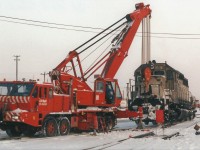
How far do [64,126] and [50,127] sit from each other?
1142 mm

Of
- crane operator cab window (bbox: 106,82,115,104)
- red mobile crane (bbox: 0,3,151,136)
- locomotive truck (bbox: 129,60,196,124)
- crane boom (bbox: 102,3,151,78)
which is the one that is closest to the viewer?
red mobile crane (bbox: 0,3,151,136)

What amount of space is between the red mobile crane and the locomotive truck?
8.07 ft

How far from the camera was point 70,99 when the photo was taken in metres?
20.1

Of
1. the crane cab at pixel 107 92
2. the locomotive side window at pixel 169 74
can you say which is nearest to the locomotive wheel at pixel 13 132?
the crane cab at pixel 107 92

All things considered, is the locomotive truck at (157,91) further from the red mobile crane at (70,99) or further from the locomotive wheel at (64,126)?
the locomotive wheel at (64,126)

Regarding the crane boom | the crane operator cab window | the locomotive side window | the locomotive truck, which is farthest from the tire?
the locomotive side window

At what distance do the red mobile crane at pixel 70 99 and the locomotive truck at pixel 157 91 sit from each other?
2.46 meters

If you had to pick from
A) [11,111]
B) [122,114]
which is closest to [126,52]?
[122,114]

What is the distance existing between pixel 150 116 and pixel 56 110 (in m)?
6.99

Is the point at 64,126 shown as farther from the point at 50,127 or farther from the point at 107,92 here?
the point at 107,92

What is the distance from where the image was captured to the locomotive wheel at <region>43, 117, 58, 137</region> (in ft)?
59.5

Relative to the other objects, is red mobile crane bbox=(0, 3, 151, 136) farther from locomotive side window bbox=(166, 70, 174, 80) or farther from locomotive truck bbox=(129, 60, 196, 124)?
locomotive side window bbox=(166, 70, 174, 80)

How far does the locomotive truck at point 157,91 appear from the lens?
82.3 ft

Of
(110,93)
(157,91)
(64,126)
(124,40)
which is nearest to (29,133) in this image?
(64,126)
